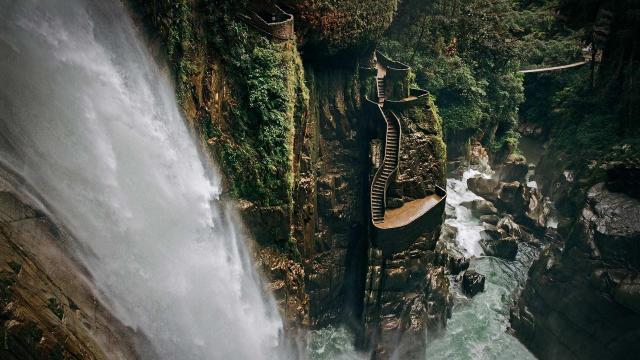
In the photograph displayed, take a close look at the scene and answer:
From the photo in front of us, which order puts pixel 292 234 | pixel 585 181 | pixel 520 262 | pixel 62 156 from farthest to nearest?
pixel 520 262 → pixel 585 181 → pixel 292 234 → pixel 62 156

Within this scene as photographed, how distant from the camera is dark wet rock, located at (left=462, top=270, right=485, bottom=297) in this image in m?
22.8

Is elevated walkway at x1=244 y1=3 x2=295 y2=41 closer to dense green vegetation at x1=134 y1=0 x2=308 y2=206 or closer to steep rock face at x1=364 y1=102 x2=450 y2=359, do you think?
dense green vegetation at x1=134 y1=0 x2=308 y2=206

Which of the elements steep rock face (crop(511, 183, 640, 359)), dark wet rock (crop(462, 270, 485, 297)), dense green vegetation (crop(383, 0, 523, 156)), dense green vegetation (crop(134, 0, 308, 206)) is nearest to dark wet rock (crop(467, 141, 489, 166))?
dense green vegetation (crop(383, 0, 523, 156))

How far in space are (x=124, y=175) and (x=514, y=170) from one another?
30.0m

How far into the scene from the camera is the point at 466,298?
22734 mm

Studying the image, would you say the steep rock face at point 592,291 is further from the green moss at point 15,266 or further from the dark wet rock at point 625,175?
the green moss at point 15,266

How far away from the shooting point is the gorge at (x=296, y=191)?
8906 mm

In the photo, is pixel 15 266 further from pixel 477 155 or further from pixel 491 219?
pixel 477 155

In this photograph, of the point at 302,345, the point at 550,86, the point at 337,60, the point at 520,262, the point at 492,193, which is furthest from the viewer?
the point at 550,86

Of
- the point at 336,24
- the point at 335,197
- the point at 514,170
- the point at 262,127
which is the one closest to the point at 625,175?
the point at 335,197

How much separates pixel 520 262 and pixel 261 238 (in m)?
18.0

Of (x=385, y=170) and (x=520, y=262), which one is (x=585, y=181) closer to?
(x=520, y=262)

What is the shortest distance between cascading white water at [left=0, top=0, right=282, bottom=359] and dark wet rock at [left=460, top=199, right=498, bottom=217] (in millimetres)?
18868

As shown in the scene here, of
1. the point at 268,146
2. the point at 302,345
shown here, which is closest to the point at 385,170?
the point at 268,146
